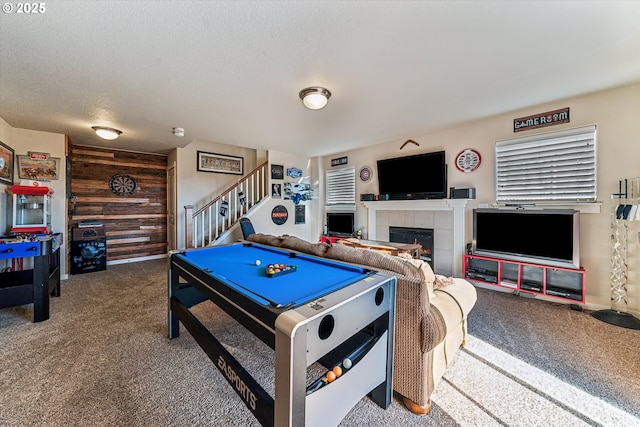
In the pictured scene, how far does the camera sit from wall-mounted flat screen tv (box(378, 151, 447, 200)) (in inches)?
164

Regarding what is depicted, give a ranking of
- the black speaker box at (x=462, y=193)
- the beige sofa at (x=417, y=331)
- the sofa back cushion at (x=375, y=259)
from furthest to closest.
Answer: the black speaker box at (x=462, y=193) < the sofa back cushion at (x=375, y=259) < the beige sofa at (x=417, y=331)

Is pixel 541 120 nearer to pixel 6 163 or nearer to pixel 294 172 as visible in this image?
pixel 294 172

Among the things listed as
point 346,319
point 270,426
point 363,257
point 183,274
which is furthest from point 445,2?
point 183,274

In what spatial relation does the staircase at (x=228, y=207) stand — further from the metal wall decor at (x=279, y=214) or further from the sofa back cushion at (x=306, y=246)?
the sofa back cushion at (x=306, y=246)

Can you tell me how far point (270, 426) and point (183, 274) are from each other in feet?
4.88

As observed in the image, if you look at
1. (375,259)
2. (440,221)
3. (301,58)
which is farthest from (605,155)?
(301,58)

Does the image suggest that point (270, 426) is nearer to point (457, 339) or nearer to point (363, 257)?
point (363, 257)

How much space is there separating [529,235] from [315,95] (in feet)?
10.8

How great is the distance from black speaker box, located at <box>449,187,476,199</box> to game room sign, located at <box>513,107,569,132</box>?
0.99 meters

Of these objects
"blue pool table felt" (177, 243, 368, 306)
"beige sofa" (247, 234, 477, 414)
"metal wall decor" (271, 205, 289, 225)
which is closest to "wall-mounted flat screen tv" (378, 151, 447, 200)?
"metal wall decor" (271, 205, 289, 225)

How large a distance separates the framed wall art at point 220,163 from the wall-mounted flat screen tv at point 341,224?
2.59m

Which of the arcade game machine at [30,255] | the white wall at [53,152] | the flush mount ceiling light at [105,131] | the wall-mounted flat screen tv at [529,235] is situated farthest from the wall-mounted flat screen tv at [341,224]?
the white wall at [53,152]

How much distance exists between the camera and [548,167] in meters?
3.17

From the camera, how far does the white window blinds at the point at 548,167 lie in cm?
293
